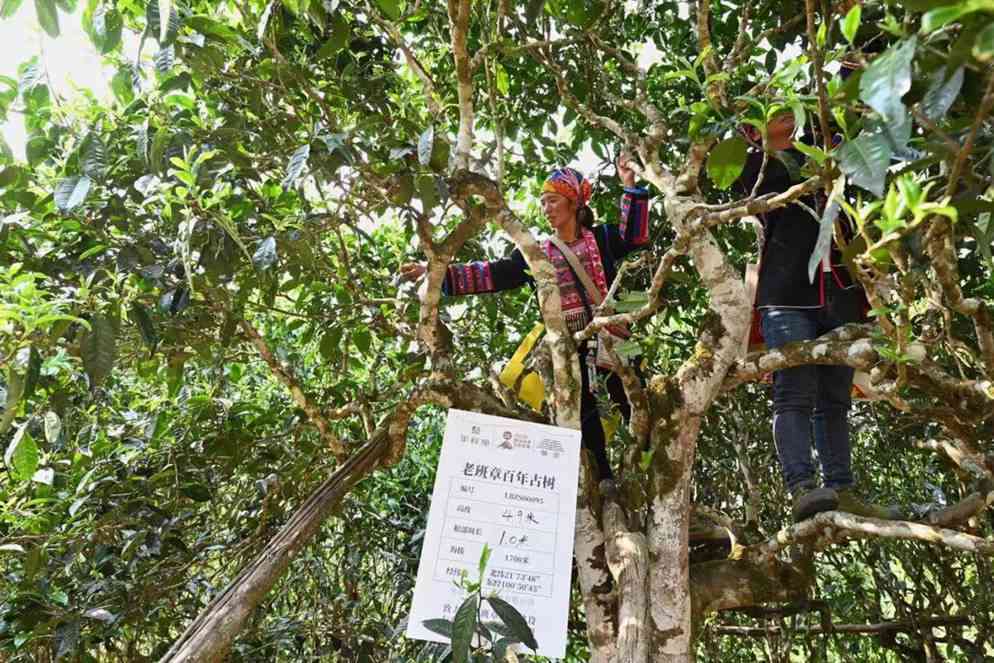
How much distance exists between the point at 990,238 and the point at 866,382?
127cm

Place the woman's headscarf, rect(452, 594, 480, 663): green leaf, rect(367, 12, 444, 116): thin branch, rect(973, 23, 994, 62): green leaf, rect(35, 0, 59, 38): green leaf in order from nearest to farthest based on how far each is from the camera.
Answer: rect(973, 23, 994, 62): green leaf < rect(35, 0, 59, 38): green leaf < rect(452, 594, 480, 663): green leaf < rect(367, 12, 444, 116): thin branch < the woman's headscarf

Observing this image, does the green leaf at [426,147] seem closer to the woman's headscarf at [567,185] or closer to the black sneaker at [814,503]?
the woman's headscarf at [567,185]

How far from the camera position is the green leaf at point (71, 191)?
64.7 inches

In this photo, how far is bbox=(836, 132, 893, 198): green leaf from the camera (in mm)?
971

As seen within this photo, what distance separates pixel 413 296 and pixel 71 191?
1224mm

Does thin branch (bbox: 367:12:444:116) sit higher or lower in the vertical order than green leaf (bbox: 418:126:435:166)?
higher

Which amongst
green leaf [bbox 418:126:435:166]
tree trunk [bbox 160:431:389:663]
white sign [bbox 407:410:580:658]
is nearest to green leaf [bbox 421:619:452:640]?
white sign [bbox 407:410:580:658]

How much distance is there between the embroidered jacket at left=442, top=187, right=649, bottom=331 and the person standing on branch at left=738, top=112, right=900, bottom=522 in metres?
0.34

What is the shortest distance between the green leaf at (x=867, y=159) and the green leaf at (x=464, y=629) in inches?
Answer: 38.6

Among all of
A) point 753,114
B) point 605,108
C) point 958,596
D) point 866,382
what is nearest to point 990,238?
point 753,114

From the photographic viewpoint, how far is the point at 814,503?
2053 millimetres

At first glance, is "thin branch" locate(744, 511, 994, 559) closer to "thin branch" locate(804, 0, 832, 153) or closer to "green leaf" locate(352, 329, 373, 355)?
"thin branch" locate(804, 0, 832, 153)

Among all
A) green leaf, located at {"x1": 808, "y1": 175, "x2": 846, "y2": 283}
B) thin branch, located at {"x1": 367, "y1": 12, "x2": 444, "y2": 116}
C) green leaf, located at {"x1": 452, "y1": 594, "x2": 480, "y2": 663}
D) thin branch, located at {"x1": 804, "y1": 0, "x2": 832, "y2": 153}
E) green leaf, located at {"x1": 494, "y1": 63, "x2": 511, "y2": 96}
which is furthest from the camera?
green leaf, located at {"x1": 494, "y1": 63, "x2": 511, "y2": 96}

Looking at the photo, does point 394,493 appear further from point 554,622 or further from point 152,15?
point 152,15
